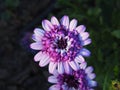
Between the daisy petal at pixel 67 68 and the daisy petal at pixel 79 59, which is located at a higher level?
the daisy petal at pixel 79 59

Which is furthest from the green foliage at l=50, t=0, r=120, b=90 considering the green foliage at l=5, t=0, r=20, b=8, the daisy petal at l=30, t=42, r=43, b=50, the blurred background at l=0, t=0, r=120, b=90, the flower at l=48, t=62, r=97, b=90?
the daisy petal at l=30, t=42, r=43, b=50

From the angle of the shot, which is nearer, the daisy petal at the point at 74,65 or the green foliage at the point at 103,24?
the daisy petal at the point at 74,65

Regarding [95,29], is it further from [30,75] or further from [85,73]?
[85,73]

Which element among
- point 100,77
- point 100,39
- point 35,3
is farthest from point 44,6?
point 100,77

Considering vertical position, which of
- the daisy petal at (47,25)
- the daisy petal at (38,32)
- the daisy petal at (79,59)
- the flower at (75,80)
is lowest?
the flower at (75,80)

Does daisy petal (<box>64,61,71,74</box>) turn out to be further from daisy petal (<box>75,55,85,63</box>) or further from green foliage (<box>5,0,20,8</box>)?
green foliage (<box>5,0,20,8</box>)

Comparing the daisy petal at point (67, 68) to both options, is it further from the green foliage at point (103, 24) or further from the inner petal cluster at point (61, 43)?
the green foliage at point (103, 24)

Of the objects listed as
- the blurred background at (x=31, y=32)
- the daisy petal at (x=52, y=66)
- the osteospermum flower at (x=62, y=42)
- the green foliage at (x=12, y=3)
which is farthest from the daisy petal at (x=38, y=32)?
the green foliage at (x=12, y=3)
